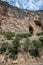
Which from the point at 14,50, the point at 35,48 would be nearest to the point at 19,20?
the point at 35,48

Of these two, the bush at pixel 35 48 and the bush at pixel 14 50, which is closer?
the bush at pixel 14 50

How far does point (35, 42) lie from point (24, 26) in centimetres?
1308

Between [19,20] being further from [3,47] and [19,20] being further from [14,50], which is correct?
[14,50]

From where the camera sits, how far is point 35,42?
22.2 meters

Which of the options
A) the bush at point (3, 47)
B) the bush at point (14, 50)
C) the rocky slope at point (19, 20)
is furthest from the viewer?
the rocky slope at point (19, 20)

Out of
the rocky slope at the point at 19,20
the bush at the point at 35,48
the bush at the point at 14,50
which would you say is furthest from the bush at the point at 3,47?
the rocky slope at the point at 19,20

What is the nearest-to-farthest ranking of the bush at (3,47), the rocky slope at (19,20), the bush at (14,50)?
the bush at (14,50) → the bush at (3,47) → the rocky slope at (19,20)

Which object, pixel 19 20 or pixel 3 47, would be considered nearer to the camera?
pixel 3 47

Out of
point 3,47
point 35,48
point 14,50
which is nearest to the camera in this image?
point 14,50

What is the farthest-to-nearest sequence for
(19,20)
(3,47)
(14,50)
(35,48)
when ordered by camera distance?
(19,20) → (35,48) → (3,47) → (14,50)

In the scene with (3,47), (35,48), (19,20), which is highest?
(19,20)

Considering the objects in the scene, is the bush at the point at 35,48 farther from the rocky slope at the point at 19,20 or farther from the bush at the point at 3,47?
the rocky slope at the point at 19,20

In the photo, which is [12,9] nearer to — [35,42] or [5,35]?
[5,35]

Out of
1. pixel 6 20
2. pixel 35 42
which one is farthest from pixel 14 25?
pixel 35 42
